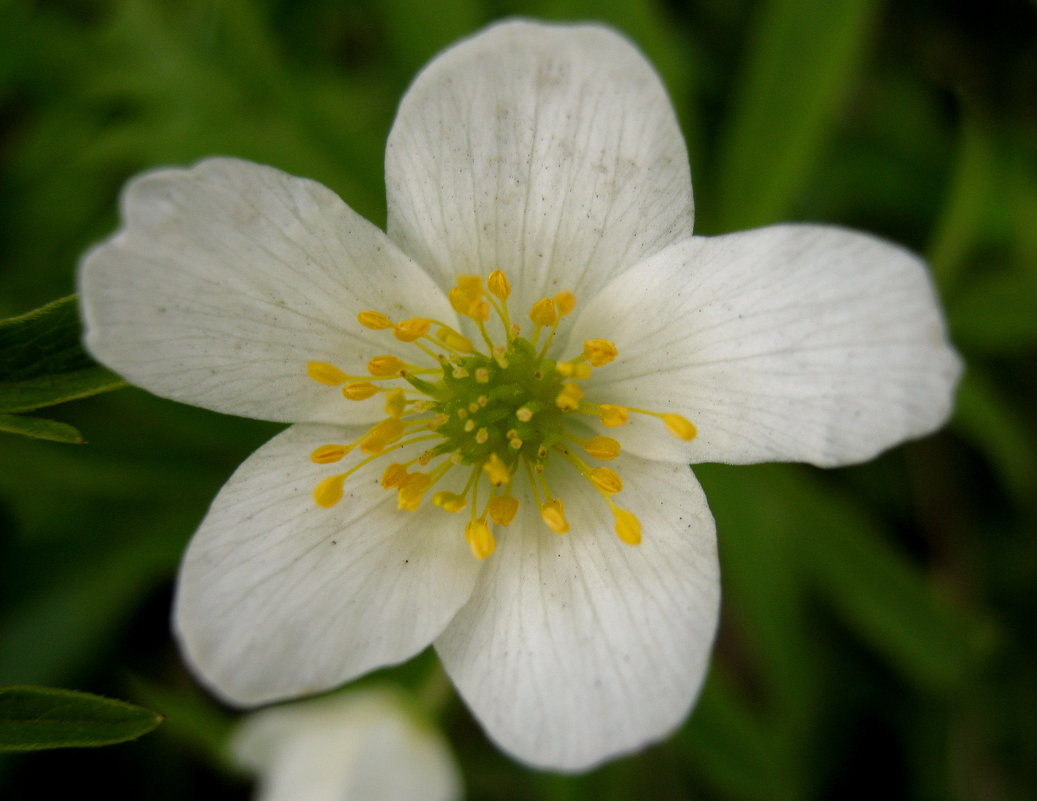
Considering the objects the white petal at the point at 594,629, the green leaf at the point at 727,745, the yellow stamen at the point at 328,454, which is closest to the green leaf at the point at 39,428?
the yellow stamen at the point at 328,454

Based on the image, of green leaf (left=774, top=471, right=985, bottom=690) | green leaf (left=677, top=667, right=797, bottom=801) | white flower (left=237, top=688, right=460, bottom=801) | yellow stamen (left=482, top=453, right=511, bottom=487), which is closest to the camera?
yellow stamen (left=482, top=453, right=511, bottom=487)

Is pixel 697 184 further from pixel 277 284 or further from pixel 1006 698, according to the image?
pixel 1006 698

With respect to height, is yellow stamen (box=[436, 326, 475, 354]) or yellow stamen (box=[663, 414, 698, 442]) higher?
yellow stamen (box=[663, 414, 698, 442])

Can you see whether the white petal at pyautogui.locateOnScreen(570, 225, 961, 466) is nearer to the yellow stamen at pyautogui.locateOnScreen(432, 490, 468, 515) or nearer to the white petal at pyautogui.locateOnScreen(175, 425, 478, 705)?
the yellow stamen at pyautogui.locateOnScreen(432, 490, 468, 515)

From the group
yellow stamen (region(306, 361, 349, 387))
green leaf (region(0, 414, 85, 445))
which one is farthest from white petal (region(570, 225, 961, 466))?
green leaf (region(0, 414, 85, 445))

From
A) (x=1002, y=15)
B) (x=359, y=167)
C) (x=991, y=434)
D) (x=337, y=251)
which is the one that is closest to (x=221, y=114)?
(x=359, y=167)

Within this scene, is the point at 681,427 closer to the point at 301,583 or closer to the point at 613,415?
the point at 613,415

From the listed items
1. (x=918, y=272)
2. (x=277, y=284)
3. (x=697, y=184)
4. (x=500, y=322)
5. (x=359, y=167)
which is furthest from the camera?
(x=697, y=184)

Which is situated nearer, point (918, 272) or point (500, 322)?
point (918, 272)
